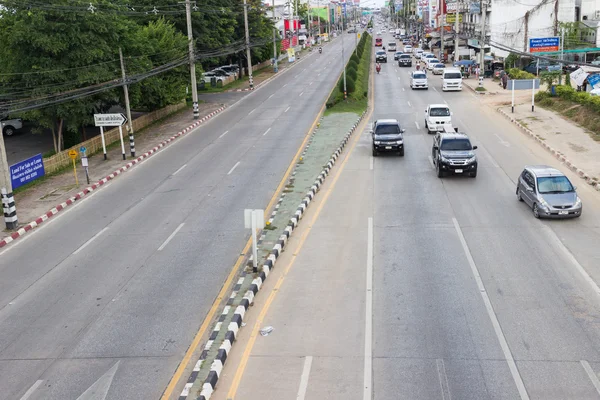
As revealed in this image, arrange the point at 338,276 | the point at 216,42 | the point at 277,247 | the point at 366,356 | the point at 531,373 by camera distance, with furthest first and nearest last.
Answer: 1. the point at 216,42
2. the point at 277,247
3. the point at 338,276
4. the point at 366,356
5. the point at 531,373

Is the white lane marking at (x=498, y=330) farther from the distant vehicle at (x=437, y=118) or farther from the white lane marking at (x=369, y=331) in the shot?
the distant vehicle at (x=437, y=118)

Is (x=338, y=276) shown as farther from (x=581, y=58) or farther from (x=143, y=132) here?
(x=581, y=58)

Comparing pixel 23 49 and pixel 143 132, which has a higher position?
pixel 23 49

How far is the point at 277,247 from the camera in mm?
19281

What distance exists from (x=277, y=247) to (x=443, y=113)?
23585 mm

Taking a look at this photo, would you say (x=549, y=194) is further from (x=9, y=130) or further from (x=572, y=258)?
(x=9, y=130)

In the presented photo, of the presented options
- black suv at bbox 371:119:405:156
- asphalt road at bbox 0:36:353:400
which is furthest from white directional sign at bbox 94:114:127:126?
black suv at bbox 371:119:405:156

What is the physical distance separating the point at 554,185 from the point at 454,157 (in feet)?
19.5

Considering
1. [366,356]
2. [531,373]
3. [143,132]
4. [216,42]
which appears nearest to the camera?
[531,373]

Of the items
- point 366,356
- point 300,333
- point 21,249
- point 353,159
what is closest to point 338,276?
point 300,333

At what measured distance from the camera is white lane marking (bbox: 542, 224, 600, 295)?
16219mm

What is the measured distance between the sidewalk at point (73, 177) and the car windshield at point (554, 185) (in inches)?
740

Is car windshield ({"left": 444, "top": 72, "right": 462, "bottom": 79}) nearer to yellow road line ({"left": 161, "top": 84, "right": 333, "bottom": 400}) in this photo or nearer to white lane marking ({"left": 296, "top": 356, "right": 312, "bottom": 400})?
yellow road line ({"left": 161, "top": 84, "right": 333, "bottom": 400})

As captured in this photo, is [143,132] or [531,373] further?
[143,132]
